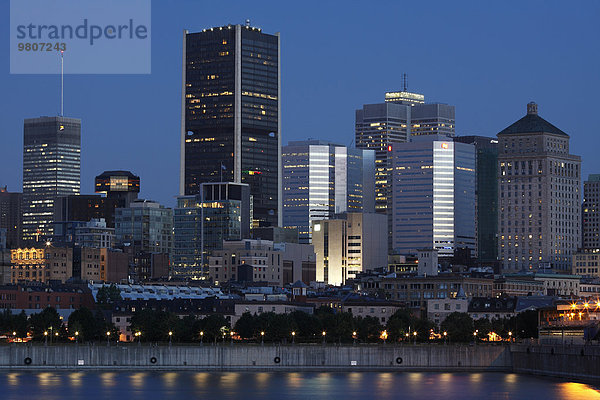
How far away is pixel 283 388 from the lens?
7121 inches

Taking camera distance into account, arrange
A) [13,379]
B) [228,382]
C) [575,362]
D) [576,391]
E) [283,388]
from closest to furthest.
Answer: [576,391] < [283,388] < [575,362] < [228,382] < [13,379]

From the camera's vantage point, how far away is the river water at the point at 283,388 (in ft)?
553

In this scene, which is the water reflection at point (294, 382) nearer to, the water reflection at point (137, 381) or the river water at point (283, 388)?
the river water at point (283, 388)

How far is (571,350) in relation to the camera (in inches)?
7520

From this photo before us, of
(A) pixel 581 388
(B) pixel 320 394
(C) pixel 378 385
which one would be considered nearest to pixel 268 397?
(B) pixel 320 394

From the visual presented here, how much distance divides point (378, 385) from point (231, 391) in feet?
64.4

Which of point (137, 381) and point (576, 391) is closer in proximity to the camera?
point (576, 391)

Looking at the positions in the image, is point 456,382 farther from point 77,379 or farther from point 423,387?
point 77,379

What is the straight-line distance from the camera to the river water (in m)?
169

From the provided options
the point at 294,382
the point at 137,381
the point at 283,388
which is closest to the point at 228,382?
the point at 294,382

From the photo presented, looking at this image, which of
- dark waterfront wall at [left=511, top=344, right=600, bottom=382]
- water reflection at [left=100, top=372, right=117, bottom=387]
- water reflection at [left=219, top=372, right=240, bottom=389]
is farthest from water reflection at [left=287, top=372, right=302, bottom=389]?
dark waterfront wall at [left=511, top=344, right=600, bottom=382]

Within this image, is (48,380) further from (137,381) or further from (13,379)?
(137,381)

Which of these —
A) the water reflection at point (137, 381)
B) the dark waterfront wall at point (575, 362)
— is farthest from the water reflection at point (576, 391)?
the water reflection at point (137, 381)

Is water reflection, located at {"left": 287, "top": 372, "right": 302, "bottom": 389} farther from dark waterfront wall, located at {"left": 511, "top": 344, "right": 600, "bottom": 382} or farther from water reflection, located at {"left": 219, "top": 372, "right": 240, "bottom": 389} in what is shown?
dark waterfront wall, located at {"left": 511, "top": 344, "right": 600, "bottom": 382}
